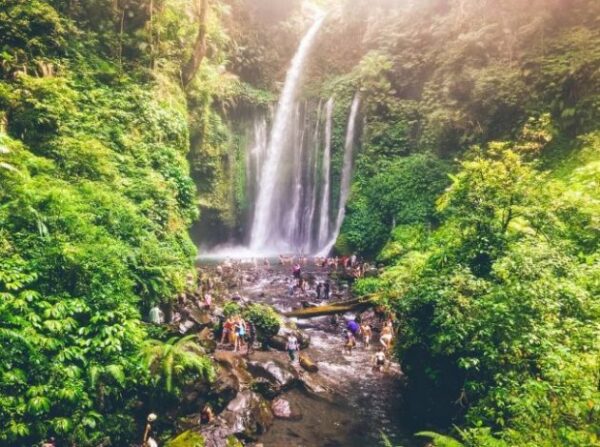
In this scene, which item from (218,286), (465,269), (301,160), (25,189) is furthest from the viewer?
(301,160)

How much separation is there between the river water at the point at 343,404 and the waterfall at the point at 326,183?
549 inches

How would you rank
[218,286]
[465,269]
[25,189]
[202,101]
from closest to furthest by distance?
[25,189]
[465,269]
[218,286]
[202,101]

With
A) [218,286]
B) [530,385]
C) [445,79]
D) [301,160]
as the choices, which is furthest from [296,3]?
[530,385]

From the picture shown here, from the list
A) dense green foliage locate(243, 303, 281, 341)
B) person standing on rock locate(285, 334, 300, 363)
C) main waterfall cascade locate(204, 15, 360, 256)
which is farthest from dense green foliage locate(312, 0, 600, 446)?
dense green foliage locate(243, 303, 281, 341)

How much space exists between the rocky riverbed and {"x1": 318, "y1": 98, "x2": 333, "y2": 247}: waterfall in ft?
49.3

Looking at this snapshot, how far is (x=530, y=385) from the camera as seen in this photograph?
6066 millimetres

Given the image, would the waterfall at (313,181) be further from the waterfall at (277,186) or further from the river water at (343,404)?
the river water at (343,404)

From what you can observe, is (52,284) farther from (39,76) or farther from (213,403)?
(39,76)

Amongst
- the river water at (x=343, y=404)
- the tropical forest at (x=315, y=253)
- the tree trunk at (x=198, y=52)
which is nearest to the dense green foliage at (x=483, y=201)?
the tropical forest at (x=315, y=253)

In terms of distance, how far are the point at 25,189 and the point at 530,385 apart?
9.81 m

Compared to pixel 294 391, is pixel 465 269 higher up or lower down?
higher up

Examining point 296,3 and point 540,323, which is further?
point 296,3

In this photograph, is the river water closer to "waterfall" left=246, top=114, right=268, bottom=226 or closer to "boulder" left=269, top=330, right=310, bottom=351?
"boulder" left=269, top=330, right=310, bottom=351

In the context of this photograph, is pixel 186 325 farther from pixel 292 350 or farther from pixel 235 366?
pixel 292 350
